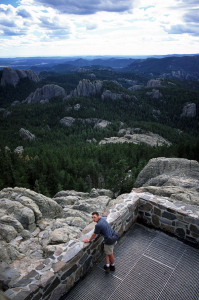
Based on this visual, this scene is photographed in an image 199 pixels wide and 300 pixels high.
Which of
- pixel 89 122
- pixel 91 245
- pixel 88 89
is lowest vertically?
pixel 89 122

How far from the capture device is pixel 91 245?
8016 mm

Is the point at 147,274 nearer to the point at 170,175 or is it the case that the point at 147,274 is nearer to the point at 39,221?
the point at 39,221

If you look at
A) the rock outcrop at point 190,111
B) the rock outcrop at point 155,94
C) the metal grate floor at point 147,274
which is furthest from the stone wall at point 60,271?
the rock outcrop at point 155,94

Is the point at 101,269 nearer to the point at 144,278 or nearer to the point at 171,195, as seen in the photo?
the point at 144,278

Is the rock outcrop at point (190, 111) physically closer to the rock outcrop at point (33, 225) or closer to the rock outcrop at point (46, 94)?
the rock outcrop at point (46, 94)

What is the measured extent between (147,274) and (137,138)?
94582mm

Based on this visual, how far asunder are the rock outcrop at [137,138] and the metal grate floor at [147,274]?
82.8 metres

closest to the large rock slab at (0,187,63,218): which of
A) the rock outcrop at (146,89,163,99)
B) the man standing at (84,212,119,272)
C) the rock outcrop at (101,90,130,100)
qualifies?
the man standing at (84,212,119,272)

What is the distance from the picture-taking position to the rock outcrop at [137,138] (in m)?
95.1

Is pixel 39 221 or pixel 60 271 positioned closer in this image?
pixel 60 271

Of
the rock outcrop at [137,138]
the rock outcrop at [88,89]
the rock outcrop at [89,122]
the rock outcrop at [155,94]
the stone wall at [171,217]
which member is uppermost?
the stone wall at [171,217]

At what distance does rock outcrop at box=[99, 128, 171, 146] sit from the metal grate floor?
82.8m

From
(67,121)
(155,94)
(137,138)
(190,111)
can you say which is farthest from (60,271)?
(155,94)

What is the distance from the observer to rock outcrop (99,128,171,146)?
312 ft
